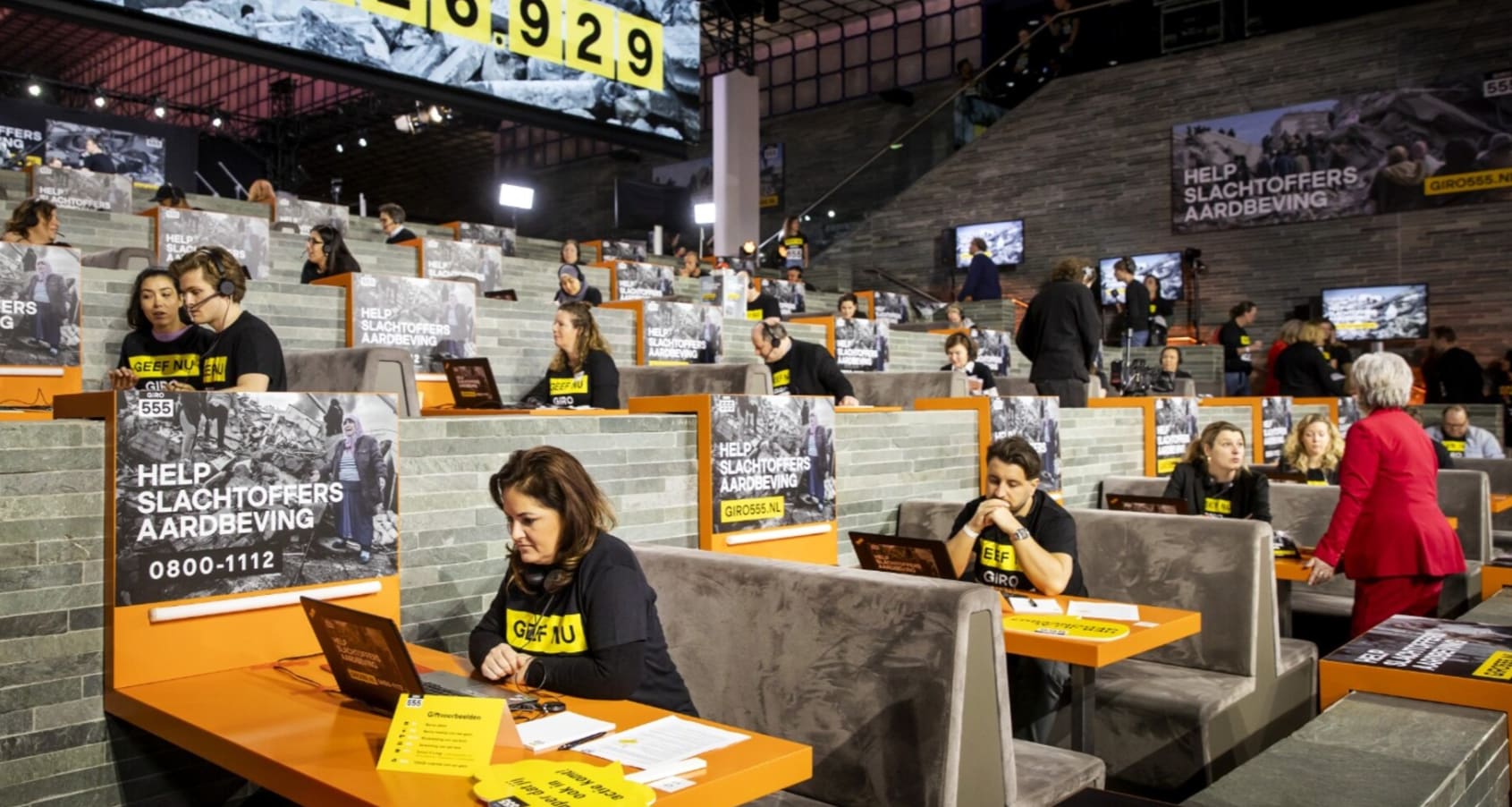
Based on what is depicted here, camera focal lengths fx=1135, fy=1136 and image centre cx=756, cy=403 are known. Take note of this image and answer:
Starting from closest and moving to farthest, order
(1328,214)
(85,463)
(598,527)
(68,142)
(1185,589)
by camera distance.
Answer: (85,463)
(598,527)
(1185,589)
(1328,214)
(68,142)

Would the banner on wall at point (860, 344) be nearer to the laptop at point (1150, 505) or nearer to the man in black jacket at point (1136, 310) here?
the man in black jacket at point (1136, 310)

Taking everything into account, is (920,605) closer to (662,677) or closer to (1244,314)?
(662,677)

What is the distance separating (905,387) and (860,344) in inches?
64.1

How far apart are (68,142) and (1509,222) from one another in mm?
19971

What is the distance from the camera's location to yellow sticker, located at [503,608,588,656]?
255 cm

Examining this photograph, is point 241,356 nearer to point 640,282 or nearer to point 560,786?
point 560,786

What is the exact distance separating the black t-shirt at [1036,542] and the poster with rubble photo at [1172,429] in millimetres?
3230

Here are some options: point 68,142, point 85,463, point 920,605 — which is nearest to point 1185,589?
point 920,605

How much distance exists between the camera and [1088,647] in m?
2.98

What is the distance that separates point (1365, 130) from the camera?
47.3ft

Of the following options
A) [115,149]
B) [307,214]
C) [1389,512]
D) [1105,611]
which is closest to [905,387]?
[1389,512]

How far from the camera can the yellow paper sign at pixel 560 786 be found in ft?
5.54

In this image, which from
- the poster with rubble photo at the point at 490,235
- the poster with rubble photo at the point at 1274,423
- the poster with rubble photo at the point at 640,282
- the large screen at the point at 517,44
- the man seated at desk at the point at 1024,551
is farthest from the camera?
the poster with rubble photo at the point at 490,235

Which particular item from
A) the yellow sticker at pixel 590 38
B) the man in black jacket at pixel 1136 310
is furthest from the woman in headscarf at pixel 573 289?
the man in black jacket at pixel 1136 310
